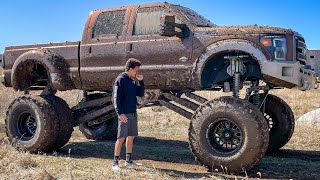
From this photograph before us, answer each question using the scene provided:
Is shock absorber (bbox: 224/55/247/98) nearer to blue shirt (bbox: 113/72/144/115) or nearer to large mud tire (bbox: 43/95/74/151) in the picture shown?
blue shirt (bbox: 113/72/144/115)

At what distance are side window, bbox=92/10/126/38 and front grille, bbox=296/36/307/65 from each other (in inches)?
128

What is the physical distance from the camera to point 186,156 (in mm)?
7805

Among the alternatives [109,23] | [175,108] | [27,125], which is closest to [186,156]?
[175,108]

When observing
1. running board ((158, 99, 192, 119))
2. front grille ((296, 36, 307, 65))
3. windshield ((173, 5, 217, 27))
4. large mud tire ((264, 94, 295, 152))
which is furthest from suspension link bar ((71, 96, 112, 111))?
front grille ((296, 36, 307, 65))

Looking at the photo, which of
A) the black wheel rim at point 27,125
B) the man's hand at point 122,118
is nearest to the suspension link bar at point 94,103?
the black wheel rim at point 27,125

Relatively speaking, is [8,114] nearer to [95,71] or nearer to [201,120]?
[95,71]

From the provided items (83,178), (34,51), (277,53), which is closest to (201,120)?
(277,53)

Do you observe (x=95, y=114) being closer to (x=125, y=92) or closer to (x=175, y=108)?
(x=175, y=108)

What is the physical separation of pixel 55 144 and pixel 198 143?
3.20 metres

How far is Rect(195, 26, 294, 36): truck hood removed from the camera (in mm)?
6418

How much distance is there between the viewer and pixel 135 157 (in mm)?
7656

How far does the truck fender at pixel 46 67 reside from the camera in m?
8.12

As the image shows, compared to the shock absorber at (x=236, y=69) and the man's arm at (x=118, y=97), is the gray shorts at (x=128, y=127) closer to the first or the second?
the man's arm at (x=118, y=97)

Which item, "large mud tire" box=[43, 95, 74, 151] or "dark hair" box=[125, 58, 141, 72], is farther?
"large mud tire" box=[43, 95, 74, 151]
